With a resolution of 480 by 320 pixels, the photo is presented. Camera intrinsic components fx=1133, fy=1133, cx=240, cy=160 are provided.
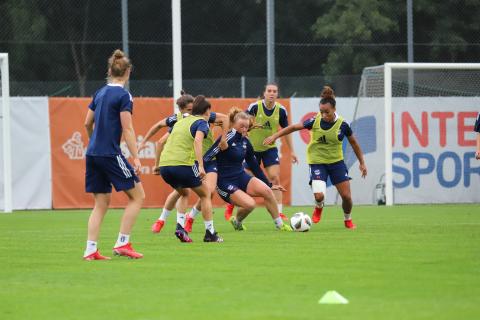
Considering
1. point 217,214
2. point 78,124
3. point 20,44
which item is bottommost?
point 217,214

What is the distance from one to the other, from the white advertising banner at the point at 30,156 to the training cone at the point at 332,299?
16006 millimetres

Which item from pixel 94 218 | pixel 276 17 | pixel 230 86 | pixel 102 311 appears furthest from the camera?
pixel 276 17

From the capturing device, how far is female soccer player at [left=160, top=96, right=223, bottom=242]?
13.6 m

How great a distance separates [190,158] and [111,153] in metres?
2.34

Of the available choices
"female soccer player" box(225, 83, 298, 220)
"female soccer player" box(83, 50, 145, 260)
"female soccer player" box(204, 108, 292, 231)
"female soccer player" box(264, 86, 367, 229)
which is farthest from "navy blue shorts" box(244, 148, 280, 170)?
"female soccer player" box(83, 50, 145, 260)

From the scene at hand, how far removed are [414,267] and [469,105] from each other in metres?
15.0

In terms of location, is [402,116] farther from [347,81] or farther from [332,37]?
[332,37]

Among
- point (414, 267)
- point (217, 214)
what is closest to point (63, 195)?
point (217, 214)

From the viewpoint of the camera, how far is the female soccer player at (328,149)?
16.4 m

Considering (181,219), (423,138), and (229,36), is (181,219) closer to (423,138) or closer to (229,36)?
(423,138)

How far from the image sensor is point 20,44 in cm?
3347

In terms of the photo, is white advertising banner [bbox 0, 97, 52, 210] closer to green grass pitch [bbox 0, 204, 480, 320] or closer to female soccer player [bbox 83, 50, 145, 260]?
green grass pitch [bbox 0, 204, 480, 320]

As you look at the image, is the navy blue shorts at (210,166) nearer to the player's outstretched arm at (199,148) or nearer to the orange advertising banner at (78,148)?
the player's outstretched arm at (199,148)

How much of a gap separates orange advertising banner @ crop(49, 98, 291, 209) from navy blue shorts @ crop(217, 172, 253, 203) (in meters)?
8.46
